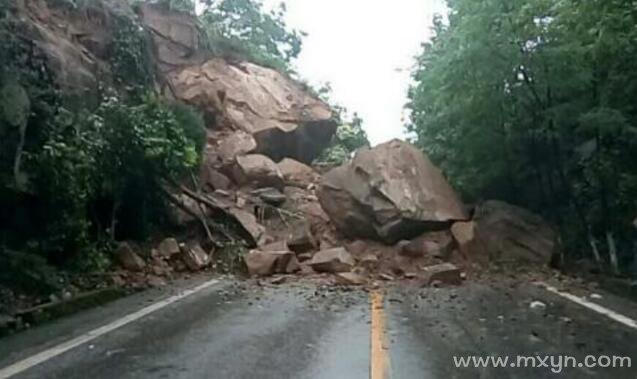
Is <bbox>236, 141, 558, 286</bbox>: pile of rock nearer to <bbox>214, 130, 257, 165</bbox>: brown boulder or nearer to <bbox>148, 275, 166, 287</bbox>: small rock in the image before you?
<bbox>148, 275, 166, 287</bbox>: small rock

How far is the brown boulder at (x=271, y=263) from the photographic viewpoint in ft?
52.3

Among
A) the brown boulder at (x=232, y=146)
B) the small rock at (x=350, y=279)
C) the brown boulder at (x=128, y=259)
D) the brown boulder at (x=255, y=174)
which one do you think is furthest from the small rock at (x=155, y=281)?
the brown boulder at (x=232, y=146)

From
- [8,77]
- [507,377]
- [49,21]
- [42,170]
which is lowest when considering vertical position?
[507,377]

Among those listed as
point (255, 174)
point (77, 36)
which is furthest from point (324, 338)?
point (255, 174)

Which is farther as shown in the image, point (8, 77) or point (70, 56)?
point (70, 56)

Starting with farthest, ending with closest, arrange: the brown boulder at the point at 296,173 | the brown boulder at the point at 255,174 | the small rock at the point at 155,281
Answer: the brown boulder at the point at 296,173, the brown boulder at the point at 255,174, the small rock at the point at 155,281

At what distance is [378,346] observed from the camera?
739 cm

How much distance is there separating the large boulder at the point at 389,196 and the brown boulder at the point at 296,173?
573cm

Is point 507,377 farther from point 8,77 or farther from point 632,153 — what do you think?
point 632,153

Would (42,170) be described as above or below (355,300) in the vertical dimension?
above

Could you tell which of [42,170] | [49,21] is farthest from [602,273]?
[49,21]

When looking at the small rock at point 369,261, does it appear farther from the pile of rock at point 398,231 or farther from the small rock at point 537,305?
the small rock at point 537,305

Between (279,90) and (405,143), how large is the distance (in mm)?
12640

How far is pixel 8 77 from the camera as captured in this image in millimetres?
10672
